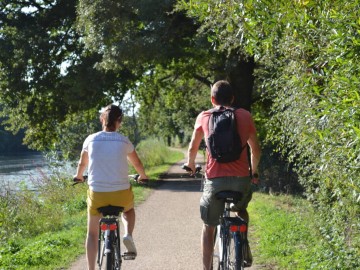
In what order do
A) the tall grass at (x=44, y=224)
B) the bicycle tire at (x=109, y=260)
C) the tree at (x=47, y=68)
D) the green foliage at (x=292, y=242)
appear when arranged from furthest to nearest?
the tree at (x=47, y=68) → the tall grass at (x=44, y=224) → the green foliage at (x=292, y=242) → the bicycle tire at (x=109, y=260)

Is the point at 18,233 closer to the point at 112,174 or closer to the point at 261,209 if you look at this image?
the point at 261,209

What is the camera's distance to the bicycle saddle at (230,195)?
5.38 metres

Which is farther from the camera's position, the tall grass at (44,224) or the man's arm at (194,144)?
the tall grass at (44,224)

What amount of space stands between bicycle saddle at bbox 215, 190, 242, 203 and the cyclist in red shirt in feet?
0.10

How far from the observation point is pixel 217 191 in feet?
17.8

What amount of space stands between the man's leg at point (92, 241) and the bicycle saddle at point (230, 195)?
1.28 m

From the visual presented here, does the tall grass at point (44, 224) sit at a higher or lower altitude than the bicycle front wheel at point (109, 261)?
lower

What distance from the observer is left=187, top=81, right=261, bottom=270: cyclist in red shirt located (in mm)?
5418

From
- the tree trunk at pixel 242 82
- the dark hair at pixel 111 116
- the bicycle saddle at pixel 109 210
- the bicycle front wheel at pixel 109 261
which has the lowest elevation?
the bicycle front wheel at pixel 109 261

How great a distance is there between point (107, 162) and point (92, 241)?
2.69 feet

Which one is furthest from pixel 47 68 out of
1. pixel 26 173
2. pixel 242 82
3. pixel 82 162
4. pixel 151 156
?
pixel 82 162

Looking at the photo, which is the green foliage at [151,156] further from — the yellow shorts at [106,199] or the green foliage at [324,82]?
the yellow shorts at [106,199]

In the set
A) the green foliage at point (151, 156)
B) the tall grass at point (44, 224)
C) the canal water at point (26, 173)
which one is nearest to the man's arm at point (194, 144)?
the tall grass at point (44, 224)

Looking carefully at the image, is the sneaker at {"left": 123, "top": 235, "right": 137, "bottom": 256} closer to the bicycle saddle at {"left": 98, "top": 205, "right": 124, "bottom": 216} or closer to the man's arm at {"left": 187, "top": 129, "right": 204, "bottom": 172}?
the bicycle saddle at {"left": 98, "top": 205, "right": 124, "bottom": 216}
